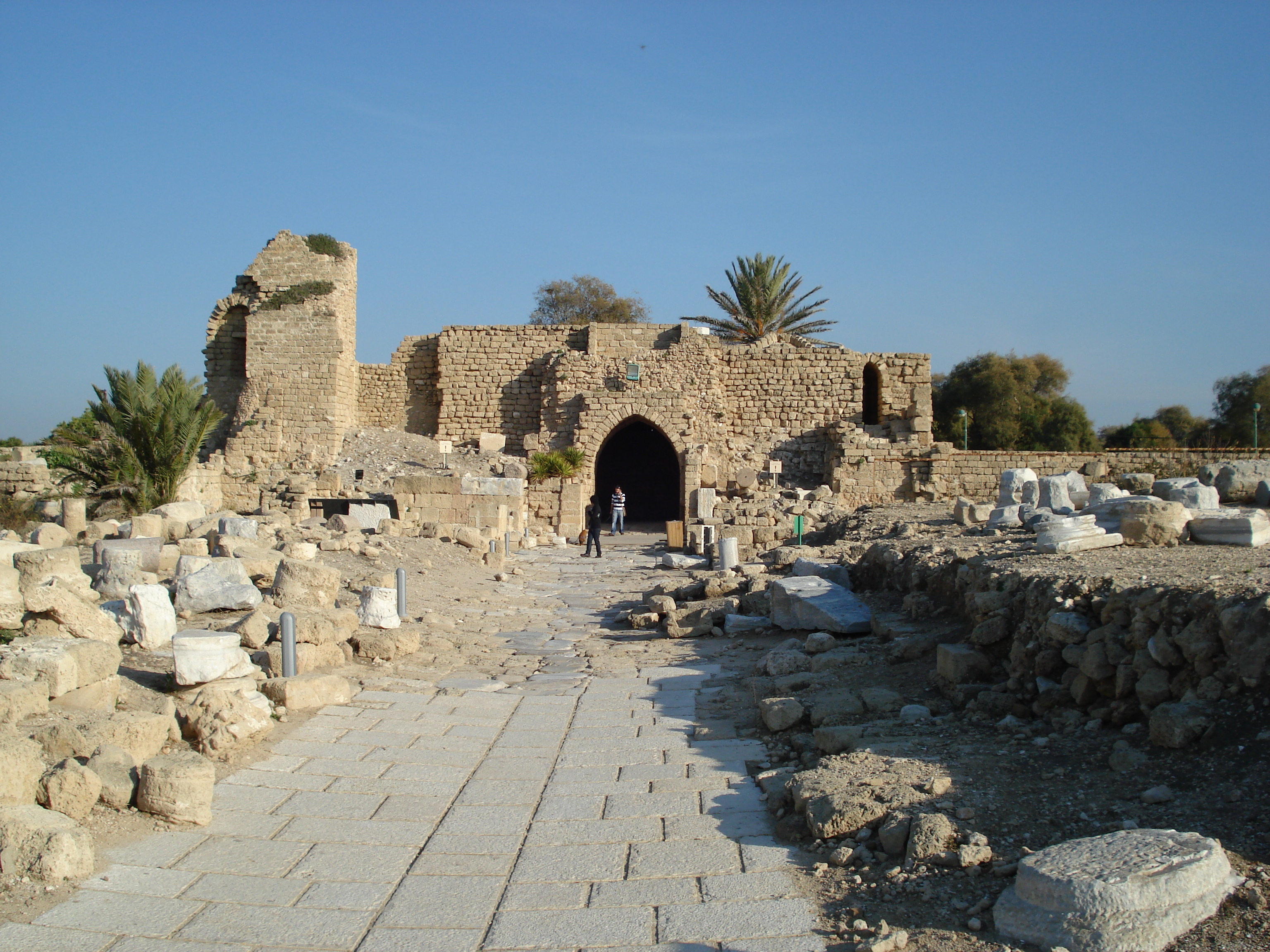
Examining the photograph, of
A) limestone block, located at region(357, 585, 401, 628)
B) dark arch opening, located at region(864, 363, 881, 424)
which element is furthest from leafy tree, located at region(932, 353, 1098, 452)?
limestone block, located at region(357, 585, 401, 628)

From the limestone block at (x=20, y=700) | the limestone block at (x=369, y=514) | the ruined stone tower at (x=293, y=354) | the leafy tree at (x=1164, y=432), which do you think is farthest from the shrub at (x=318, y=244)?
the leafy tree at (x=1164, y=432)

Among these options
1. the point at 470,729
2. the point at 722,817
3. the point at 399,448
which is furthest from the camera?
the point at 399,448

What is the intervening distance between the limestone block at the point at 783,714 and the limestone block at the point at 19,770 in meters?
3.69

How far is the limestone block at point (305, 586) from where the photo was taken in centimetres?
782

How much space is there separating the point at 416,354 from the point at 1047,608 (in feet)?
75.4

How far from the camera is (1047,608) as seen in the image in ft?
17.0

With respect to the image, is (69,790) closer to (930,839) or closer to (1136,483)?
(930,839)

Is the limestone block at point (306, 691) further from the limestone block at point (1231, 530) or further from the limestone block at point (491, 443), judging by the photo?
the limestone block at point (491, 443)

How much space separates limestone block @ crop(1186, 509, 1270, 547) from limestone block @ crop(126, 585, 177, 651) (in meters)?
7.56

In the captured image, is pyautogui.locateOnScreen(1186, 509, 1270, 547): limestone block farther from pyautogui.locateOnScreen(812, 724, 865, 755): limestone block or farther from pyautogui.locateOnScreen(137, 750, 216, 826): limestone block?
pyautogui.locateOnScreen(137, 750, 216, 826): limestone block

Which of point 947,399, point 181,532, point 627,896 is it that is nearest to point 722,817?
point 627,896

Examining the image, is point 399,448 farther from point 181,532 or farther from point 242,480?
point 181,532

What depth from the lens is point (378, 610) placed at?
805 centimetres

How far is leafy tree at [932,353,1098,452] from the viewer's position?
37.0 metres
